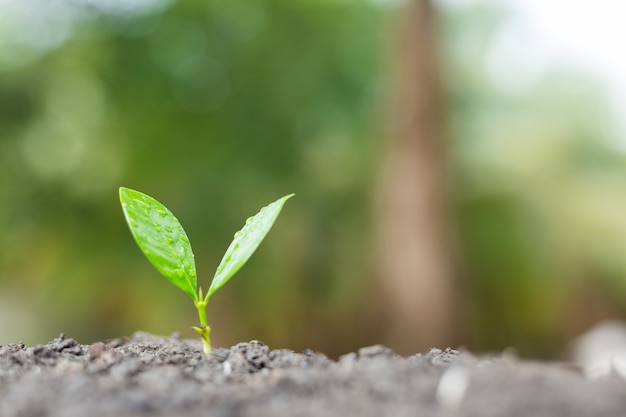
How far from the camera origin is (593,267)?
5.76 metres

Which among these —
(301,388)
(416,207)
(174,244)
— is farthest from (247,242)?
(416,207)

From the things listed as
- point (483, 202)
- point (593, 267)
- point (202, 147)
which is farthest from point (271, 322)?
point (593, 267)

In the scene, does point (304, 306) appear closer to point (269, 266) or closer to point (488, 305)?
point (269, 266)

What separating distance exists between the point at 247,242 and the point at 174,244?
10cm

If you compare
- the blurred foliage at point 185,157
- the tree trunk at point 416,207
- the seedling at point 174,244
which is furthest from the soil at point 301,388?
the blurred foliage at point 185,157

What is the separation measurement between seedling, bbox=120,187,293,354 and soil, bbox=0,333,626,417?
97mm

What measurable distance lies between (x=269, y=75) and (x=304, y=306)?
1940 mm

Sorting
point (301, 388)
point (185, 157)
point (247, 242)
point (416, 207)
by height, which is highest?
point (185, 157)

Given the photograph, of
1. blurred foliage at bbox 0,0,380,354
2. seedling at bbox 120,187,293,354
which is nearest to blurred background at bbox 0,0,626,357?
blurred foliage at bbox 0,0,380,354

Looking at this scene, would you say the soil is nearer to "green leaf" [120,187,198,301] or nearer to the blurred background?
"green leaf" [120,187,198,301]

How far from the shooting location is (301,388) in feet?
2.24

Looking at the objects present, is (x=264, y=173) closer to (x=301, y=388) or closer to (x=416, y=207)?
(x=416, y=207)

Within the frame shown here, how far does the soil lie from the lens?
1.97 ft

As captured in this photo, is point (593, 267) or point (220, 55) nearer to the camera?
point (593, 267)
